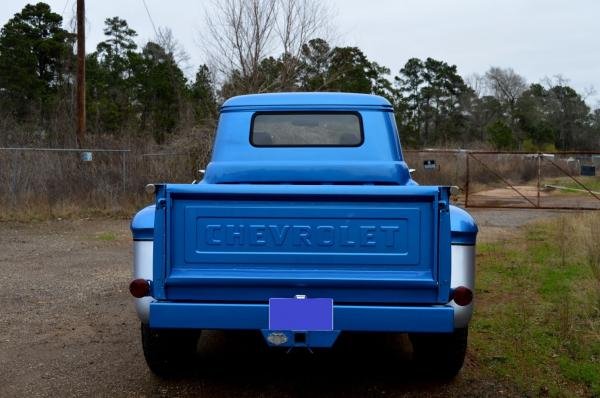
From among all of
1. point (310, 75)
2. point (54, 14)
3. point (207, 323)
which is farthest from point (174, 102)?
point (207, 323)

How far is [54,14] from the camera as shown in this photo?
3478 cm

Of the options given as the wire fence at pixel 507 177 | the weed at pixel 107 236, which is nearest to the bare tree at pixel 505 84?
the wire fence at pixel 507 177

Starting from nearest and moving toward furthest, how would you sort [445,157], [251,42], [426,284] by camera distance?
[426,284] → [251,42] → [445,157]

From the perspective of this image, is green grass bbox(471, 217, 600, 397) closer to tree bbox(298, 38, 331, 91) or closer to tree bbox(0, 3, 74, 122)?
tree bbox(298, 38, 331, 91)

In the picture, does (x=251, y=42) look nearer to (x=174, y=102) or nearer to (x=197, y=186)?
(x=197, y=186)

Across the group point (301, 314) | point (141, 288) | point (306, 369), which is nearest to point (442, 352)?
point (306, 369)

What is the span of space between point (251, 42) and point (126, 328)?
47.2 ft

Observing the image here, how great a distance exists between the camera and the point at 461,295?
130 inches

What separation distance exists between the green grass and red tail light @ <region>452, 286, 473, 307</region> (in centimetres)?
109

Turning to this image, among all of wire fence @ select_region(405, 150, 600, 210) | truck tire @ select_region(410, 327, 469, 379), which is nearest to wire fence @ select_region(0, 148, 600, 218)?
wire fence @ select_region(405, 150, 600, 210)

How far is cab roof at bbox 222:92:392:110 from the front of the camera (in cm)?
494

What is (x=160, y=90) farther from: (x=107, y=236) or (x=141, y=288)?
(x=141, y=288)

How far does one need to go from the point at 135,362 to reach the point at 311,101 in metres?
2.37

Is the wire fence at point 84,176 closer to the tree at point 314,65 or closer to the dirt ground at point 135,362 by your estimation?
A: the tree at point 314,65
